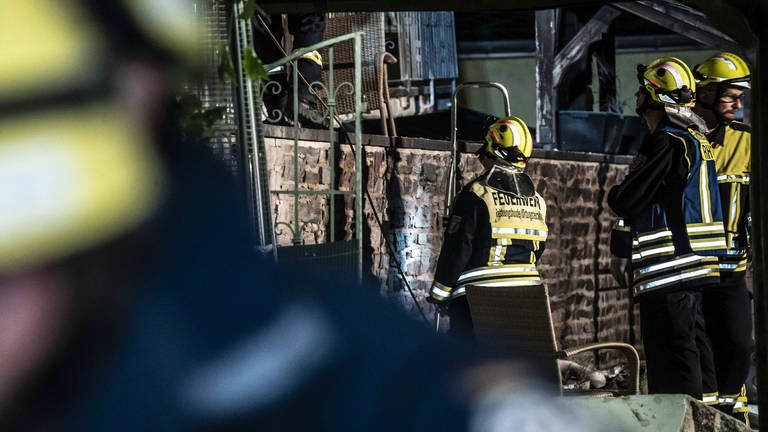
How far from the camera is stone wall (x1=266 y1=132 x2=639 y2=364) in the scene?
668 centimetres

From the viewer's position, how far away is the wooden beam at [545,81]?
11.3 m

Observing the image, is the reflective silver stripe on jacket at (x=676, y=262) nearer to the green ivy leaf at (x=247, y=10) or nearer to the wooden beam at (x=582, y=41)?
the green ivy leaf at (x=247, y=10)

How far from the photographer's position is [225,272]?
1.97 ft

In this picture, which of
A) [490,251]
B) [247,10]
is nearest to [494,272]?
[490,251]

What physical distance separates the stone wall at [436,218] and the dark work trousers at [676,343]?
1.52 meters

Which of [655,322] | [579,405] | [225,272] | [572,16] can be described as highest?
[572,16]

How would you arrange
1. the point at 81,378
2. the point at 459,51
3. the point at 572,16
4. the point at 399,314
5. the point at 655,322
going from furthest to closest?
A: the point at 459,51 → the point at 572,16 → the point at 655,322 → the point at 399,314 → the point at 81,378

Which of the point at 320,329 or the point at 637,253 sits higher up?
the point at 320,329

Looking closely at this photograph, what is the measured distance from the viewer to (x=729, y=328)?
534 centimetres

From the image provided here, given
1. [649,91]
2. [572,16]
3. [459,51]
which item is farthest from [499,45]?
[649,91]

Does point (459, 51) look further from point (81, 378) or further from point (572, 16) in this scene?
point (81, 378)

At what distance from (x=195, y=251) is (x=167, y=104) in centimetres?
8

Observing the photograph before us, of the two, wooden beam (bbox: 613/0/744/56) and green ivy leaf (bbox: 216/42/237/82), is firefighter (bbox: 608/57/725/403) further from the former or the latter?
wooden beam (bbox: 613/0/744/56)

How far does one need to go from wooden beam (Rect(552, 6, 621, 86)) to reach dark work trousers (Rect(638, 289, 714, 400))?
6.49 m
